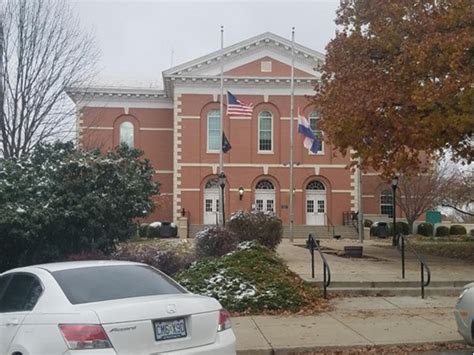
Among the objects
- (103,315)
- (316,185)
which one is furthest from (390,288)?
(316,185)

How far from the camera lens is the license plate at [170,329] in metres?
5.30

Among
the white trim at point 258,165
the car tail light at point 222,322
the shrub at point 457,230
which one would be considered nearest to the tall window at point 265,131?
the white trim at point 258,165

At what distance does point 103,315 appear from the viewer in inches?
200

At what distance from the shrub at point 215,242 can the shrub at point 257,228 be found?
2.98 metres

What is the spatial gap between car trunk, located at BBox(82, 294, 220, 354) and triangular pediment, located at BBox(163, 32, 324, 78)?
1563 inches

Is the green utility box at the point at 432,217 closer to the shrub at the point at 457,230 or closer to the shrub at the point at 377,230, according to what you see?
the shrub at the point at 457,230

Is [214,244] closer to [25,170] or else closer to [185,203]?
[25,170]

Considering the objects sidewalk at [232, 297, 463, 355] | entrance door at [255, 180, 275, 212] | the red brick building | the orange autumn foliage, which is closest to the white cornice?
the red brick building

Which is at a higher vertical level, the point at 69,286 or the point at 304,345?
the point at 69,286

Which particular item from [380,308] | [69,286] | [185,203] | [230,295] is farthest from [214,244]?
[185,203]

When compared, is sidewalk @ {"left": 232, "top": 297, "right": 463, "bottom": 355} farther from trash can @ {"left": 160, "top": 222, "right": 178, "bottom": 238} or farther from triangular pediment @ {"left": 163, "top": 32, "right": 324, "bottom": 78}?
triangular pediment @ {"left": 163, "top": 32, "right": 324, "bottom": 78}

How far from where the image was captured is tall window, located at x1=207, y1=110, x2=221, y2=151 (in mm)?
45562

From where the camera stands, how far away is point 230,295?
11.4 metres

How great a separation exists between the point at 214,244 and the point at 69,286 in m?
10.7
